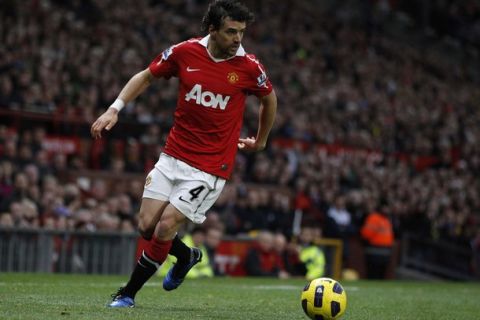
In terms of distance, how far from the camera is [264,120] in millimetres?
9070

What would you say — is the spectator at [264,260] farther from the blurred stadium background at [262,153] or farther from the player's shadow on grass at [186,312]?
the player's shadow on grass at [186,312]

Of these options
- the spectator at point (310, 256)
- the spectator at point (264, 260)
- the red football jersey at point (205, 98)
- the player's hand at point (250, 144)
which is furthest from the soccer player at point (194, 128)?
the spectator at point (310, 256)

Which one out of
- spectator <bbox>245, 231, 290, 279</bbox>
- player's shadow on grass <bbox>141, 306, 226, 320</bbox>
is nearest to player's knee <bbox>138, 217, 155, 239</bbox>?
player's shadow on grass <bbox>141, 306, 226, 320</bbox>

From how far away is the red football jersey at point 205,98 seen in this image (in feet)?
28.0

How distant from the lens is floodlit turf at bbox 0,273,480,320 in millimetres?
8133

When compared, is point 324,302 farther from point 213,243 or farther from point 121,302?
point 213,243

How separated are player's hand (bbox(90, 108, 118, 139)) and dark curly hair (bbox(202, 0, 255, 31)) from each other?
1091mm

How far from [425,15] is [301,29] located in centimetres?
1081

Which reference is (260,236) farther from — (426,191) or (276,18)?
(276,18)

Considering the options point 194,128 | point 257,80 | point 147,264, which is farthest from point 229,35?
point 147,264

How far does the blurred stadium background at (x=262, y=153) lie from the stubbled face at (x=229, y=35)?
752 cm

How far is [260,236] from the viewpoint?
58.8 feet

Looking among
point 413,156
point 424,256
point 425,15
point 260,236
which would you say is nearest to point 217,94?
point 260,236

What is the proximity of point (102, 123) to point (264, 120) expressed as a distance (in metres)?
1.66
